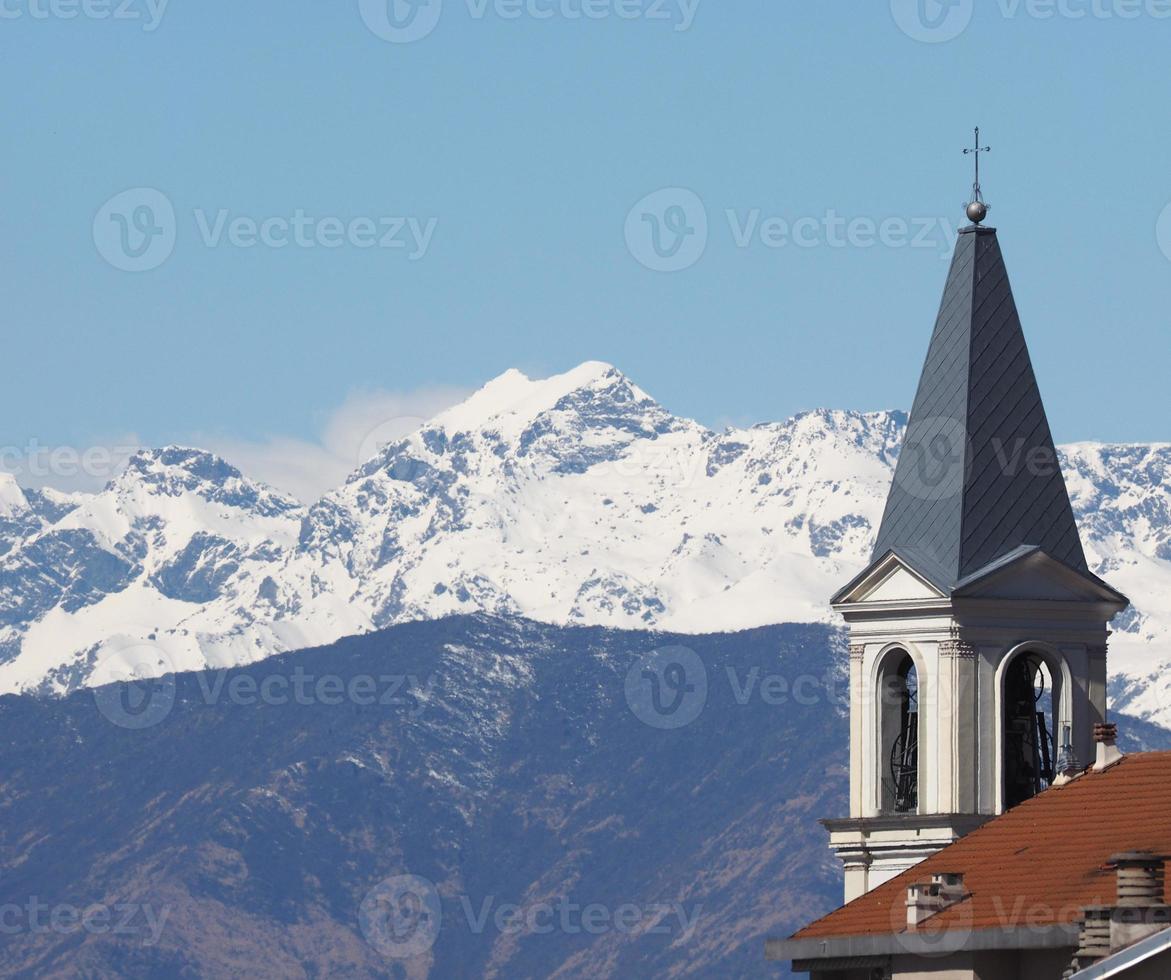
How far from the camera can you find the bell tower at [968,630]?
77375 millimetres

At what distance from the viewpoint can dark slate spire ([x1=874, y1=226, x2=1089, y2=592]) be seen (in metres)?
78.3

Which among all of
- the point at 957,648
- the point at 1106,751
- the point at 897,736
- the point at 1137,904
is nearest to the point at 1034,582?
the point at 957,648

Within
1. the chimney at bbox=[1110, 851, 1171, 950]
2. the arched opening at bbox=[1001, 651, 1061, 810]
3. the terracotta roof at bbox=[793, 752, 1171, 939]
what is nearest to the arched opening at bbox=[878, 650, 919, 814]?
the arched opening at bbox=[1001, 651, 1061, 810]

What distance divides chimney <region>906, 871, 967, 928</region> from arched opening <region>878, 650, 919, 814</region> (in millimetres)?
18163

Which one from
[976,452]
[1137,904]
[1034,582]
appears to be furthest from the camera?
[976,452]

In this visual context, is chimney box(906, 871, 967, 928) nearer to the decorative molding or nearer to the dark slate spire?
the decorative molding

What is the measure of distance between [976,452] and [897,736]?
6052mm

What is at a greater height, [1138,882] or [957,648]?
[957,648]

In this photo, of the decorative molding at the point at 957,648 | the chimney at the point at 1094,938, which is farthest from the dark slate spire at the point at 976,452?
the chimney at the point at 1094,938

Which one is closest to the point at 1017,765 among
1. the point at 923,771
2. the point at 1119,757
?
the point at 923,771

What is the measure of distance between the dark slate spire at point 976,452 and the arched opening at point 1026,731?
7.53 feet

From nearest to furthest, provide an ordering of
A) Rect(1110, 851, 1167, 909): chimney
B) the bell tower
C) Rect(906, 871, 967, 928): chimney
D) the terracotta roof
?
1. Rect(1110, 851, 1167, 909): chimney
2. the terracotta roof
3. Rect(906, 871, 967, 928): chimney
4. the bell tower

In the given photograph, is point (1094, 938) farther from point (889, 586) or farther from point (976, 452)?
point (976, 452)

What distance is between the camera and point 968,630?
255 ft
